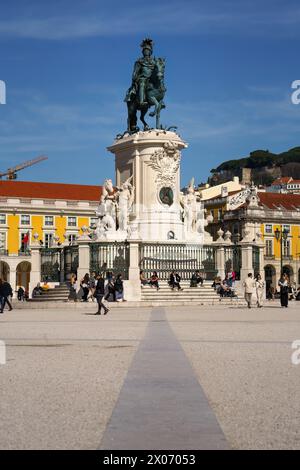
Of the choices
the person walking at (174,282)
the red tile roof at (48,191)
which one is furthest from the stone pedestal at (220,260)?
the red tile roof at (48,191)

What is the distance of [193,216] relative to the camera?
3722 centimetres

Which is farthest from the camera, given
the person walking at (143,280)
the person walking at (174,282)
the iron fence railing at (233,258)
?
the iron fence railing at (233,258)

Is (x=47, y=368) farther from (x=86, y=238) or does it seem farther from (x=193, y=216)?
(x=193, y=216)

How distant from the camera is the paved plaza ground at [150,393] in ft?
20.3

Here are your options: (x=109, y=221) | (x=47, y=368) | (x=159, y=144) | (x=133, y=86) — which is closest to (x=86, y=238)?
(x=109, y=221)

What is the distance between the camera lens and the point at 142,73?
120 ft

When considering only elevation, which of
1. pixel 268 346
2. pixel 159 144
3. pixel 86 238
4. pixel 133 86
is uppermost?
pixel 133 86

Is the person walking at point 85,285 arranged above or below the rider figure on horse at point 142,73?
below

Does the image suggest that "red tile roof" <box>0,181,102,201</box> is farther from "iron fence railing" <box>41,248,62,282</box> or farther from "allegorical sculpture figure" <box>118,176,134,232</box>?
"allegorical sculpture figure" <box>118,176,134,232</box>

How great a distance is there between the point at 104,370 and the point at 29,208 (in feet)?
248

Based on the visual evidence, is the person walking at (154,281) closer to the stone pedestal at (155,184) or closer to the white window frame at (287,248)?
the stone pedestal at (155,184)

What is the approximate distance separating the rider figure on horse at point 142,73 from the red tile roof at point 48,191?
165ft

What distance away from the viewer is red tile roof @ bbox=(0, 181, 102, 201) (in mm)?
87188

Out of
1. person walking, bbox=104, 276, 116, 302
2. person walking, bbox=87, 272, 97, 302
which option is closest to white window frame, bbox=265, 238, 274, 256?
person walking, bbox=87, 272, 97, 302
